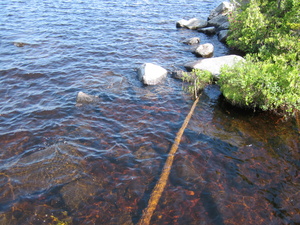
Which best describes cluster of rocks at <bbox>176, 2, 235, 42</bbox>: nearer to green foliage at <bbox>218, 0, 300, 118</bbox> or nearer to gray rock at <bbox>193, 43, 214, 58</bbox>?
gray rock at <bbox>193, 43, 214, 58</bbox>

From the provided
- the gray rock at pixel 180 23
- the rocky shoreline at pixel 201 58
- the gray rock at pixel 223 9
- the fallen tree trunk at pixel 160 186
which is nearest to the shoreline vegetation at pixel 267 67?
the rocky shoreline at pixel 201 58

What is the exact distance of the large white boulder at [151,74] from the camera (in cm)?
1404

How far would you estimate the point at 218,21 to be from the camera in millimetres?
23500

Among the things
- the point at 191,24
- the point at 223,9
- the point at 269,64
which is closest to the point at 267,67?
the point at 269,64

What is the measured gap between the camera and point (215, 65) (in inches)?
585

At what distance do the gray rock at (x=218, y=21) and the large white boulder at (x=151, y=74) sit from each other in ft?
38.1

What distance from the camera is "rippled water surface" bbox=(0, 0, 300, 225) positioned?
295 inches

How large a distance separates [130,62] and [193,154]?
9187mm

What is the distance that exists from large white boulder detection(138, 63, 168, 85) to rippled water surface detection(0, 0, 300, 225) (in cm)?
41

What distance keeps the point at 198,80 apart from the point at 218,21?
506 inches

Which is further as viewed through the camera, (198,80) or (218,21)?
(218,21)

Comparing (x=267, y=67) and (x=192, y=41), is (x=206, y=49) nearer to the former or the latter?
(x=192, y=41)

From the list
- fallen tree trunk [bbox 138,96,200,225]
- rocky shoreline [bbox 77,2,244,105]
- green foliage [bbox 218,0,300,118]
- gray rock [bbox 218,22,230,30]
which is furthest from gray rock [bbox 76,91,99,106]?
gray rock [bbox 218,22,230,30]

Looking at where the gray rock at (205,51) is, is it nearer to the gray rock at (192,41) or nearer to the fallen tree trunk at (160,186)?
the gray rock at (192,41)
